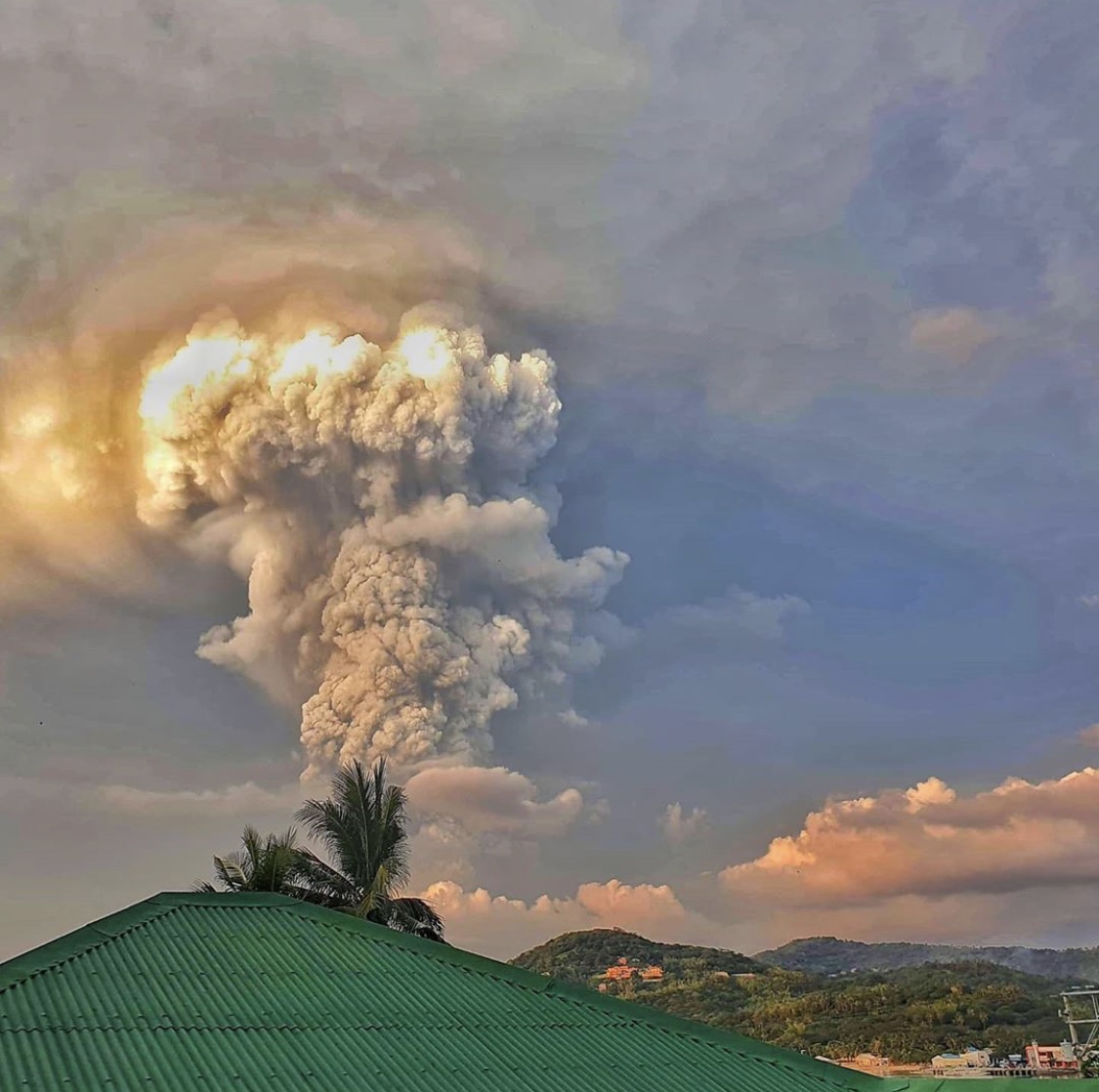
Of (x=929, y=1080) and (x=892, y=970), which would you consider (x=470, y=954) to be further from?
(x=892, y=970)

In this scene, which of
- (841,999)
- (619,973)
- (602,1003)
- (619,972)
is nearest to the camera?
(602,1003)

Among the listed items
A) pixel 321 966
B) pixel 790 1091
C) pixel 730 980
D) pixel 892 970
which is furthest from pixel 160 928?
pixel 892 970

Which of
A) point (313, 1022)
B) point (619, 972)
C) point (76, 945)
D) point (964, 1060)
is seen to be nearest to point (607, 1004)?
point (313, 1022)

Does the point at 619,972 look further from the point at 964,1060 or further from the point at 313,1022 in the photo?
the point at 313,1022

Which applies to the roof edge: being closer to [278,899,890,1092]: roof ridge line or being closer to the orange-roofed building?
[278,899,890,1092]: roof ridge line

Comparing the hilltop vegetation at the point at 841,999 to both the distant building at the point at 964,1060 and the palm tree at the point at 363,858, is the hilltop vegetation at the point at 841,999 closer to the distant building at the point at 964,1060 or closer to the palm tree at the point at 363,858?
the distant building at the point at 964,1060

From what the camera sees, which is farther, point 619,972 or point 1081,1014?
point 619,972

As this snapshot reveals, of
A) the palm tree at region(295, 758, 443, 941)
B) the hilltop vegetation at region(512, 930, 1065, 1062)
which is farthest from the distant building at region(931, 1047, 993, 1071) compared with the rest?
the palm tree at region(295, 758, 443, 941)
